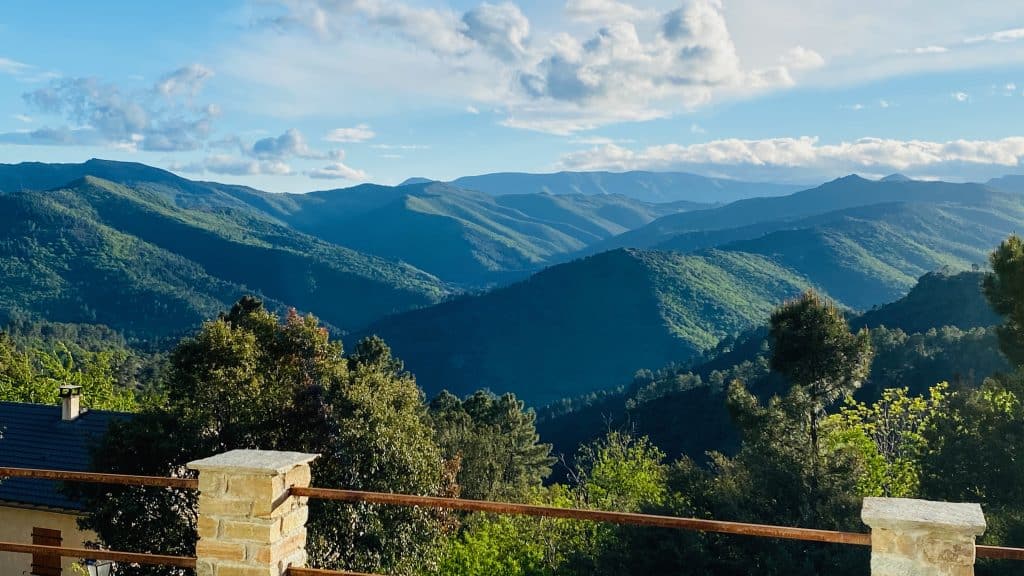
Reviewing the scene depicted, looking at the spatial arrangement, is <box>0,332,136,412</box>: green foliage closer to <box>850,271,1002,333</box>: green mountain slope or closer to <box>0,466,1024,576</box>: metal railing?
<box>0,466,1024,576</box>: metal railing

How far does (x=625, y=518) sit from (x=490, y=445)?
3812cm

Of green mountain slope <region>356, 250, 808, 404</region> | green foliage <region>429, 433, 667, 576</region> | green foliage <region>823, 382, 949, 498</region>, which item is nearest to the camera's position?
green foliage <region>823, 382, 949, 498</region>

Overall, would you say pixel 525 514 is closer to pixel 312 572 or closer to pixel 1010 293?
pixel 312 572

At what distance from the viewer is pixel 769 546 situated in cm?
1266

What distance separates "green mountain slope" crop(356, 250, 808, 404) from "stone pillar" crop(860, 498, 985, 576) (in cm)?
12318

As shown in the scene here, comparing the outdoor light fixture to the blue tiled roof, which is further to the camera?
the blue tiled roof

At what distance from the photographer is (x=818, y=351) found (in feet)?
53.2

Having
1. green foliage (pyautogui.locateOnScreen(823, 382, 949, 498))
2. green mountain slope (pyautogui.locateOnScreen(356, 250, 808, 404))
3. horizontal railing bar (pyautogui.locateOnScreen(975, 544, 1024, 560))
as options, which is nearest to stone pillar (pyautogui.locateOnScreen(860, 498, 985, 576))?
horizontal railing bar (pyautogui.locateOnScreen(975, 544, 1024, 560))

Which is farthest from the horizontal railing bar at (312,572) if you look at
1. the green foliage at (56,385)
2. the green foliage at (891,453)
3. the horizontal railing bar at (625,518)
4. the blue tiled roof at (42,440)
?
the green foliage at (56,385)

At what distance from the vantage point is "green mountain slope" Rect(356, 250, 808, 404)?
13225 cm

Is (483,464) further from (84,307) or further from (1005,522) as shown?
(84,307)

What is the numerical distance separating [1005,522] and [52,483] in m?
18.6

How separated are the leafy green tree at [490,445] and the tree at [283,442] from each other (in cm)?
1396

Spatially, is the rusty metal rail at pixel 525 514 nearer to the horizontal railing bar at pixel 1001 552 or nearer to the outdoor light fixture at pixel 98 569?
the horizontal railing bar at pixel 1001 552
